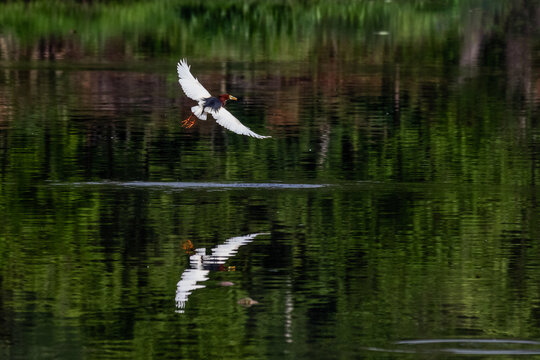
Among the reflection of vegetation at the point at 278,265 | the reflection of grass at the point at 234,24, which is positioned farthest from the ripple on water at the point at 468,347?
the reflection of grass at the point at 234,24

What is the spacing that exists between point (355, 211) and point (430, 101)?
8274 mm

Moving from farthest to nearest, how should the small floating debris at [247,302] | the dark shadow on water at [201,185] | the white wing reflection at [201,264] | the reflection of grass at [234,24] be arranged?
the reflection of grass at [234,24] < the dark shadow on water at [201,185] < the white wing reflection at [201,264] < the small floating debris at [247,302]

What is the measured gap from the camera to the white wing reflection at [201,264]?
910 centimetres

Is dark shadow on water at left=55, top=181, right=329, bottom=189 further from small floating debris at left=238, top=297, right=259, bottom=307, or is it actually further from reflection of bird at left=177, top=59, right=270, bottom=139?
small floating debris at left=238, top=297, right=259, bottom=307

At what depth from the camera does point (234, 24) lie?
32094mm

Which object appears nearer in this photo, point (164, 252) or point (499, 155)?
point (164, 252)

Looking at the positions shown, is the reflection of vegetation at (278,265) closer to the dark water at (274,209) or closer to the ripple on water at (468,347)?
the dark water at (274,209)

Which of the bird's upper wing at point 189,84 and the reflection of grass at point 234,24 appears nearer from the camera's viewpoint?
the bird's upper wing at point 189,84

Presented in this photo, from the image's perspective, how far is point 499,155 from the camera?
49.4 feet

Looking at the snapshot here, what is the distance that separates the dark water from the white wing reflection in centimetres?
3

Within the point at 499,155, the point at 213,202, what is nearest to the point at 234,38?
the point at 499,155

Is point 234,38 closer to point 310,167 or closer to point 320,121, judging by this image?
point 320,121

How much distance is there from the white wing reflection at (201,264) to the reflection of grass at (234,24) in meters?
15.7

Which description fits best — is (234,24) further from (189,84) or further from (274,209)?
(274,209)
